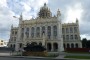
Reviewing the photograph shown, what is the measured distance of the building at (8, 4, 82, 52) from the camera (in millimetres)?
82188

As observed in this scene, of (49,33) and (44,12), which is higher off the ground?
(44,12)

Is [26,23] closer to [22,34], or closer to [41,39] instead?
[22,34]

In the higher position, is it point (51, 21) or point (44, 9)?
point (44, 9)

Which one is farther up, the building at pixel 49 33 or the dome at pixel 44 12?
the dome at pixel 44 12

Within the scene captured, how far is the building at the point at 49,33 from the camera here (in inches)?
3236

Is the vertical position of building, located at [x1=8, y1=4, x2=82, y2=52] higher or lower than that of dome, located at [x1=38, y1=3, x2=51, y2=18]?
lower

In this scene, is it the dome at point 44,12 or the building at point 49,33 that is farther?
the dome at point 44,12

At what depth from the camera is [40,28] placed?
9025 centimetres

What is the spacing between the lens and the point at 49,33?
291 feet

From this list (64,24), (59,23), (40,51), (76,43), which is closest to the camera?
(40,51)

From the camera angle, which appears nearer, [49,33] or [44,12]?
[49,33]

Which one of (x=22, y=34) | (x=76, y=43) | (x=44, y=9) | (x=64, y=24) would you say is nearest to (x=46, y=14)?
(x=44, y=9)

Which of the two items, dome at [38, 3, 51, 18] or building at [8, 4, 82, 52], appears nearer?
building at [8, 4, 82, 52]

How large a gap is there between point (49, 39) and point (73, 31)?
73.7 feet
